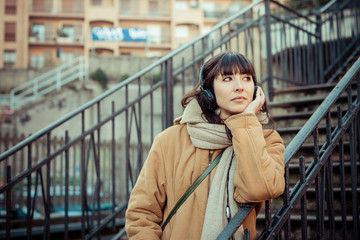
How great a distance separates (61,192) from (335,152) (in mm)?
5631

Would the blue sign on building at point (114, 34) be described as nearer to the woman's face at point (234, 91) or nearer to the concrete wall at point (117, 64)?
the concrete wall at point (117, 64)

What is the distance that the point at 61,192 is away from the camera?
Answer: 715 cm

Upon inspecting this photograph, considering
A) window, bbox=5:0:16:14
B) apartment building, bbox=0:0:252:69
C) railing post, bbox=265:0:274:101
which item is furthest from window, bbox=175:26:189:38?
railing post, bbox=265:0:274:101

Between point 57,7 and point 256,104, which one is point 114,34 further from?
point 57,7

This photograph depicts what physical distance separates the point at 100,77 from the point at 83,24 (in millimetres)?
20656

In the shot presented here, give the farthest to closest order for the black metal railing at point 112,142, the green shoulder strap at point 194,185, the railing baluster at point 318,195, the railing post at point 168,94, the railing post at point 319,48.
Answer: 1. the railing post at point 319,48
2. the railing post at point 168,94
3. the black metal railing at point 112,142
4. the railing baluster at point 318,195
5. the green shoulder strap at point 194,185

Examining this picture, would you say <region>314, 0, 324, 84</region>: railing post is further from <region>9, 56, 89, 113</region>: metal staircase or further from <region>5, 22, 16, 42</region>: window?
<region>5, 22, 16, 42</region>: window

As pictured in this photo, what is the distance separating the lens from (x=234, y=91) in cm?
170

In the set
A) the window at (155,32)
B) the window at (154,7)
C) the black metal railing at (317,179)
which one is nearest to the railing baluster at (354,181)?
the black metal railing at (317,179)

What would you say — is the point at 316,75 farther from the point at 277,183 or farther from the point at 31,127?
the point at 31,127

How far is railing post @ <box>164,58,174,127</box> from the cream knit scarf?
82.4 inches

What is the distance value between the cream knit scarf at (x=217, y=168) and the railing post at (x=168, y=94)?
209cm

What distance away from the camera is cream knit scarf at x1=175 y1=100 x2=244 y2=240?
1.55 meters

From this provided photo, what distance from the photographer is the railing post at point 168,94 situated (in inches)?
153
